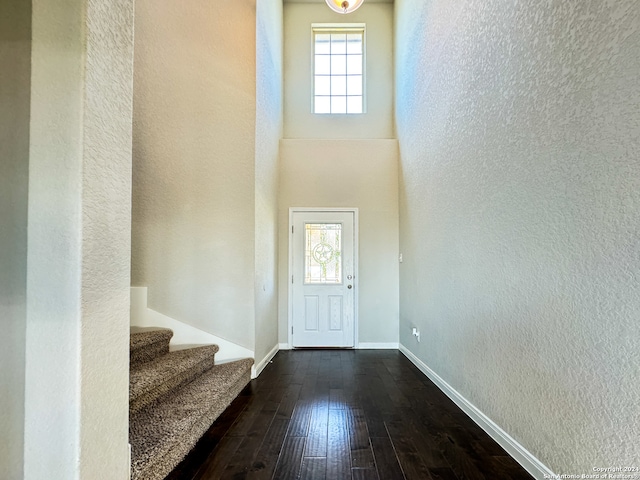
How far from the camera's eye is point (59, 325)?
3.75 ft

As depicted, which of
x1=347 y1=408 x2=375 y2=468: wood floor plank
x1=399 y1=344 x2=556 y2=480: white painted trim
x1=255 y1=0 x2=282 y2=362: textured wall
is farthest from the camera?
x1=255 y1=0 x2=282 y2=362: textured wall

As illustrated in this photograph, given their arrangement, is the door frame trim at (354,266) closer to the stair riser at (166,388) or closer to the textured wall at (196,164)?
the textured wall at (196,164)

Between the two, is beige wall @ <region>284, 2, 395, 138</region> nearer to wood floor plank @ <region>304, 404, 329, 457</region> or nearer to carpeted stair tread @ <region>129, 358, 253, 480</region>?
carpeted stair tread @ <region>129, 358, 253, 480</region>

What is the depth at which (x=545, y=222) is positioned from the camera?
5.54ft

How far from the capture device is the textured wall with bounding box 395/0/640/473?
1287 mm

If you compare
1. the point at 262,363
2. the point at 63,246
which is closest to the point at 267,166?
the point at 262,363

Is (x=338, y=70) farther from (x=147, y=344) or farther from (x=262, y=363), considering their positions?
(x=147, y=344)

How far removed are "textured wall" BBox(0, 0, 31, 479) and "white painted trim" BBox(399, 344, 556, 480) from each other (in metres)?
2.19

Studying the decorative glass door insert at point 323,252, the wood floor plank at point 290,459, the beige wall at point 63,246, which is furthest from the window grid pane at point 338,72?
the wood floor plank at point 290,459

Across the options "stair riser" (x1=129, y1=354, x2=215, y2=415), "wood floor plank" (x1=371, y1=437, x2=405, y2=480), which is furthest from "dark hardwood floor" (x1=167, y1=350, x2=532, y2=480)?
"stair riser" (x1=129, y1=354, x2=215, y2=415)

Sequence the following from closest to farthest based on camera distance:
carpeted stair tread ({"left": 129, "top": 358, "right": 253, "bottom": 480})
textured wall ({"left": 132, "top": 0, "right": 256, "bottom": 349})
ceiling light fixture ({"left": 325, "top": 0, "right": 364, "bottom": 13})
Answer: carpeted stair tread ({"left": 129, "top": 358, "right": 253, "bottom": 480})
textured wall ({"left": 132, "top": 0, "right": 256, "bottom": 349})
ceiling light fixture ({"left": 325, "top": 0, "right": 364, "bottom": 13})

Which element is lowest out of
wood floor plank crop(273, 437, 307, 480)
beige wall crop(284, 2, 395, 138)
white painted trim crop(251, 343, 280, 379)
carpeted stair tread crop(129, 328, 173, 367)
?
white painted trim crop(251, 343, 280, 379)

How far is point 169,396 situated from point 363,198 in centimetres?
343

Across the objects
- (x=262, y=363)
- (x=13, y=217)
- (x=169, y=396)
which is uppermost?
(x=13, y=217)
